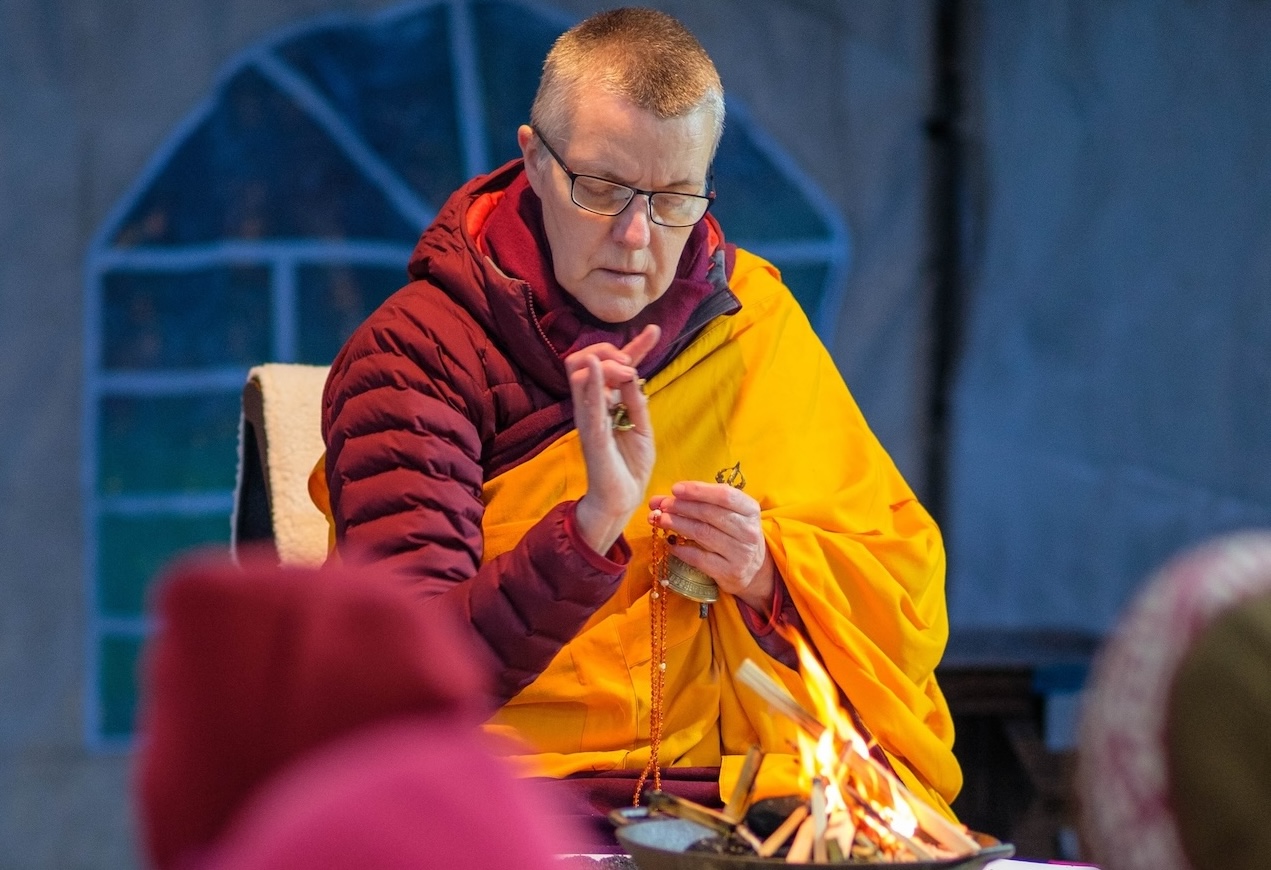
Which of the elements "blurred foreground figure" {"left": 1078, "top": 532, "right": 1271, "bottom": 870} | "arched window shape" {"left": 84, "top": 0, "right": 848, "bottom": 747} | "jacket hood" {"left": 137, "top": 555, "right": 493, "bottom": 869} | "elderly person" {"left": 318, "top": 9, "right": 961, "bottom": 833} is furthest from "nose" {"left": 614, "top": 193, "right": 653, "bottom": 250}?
"arched window shape" {"left": 84, "top": 0, "right": 848, "bottom": 747}

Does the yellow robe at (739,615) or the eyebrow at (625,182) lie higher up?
the eyebrow at (625,182)

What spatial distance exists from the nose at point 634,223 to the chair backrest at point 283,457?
673 millimetres

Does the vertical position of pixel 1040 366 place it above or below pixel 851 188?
below

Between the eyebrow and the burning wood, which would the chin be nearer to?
the eyebrow

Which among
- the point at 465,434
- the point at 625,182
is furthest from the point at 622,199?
the point at 465,434

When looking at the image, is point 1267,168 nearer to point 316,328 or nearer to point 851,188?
point 851,188

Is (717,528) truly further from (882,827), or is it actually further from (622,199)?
(882,827)

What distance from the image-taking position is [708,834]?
4.78 feet

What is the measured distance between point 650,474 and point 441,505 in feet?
0.85

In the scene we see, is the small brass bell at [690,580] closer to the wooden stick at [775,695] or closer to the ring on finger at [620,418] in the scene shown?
the ring on finger at [620,418]

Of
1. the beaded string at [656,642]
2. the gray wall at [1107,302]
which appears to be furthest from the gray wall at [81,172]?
the beaded string at [656,642]

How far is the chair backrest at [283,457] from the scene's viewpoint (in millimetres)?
2479

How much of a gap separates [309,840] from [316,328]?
3212mm

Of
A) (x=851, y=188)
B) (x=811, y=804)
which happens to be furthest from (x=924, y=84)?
(x=811, y=804)
